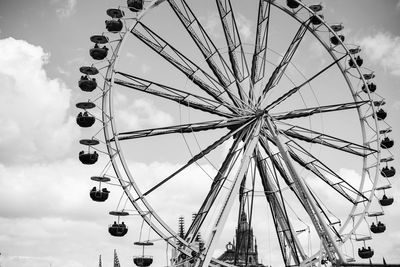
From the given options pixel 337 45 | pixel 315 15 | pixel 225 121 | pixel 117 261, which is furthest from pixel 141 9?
pixel 117 261

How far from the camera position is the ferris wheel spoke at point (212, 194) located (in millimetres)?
17594

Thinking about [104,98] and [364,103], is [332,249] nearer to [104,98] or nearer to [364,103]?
[364,103]

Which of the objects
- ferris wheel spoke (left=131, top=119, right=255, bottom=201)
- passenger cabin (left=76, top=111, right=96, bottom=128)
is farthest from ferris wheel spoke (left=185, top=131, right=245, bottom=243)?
passenger cabin (left=76, top=111, right=96, bottom=128)

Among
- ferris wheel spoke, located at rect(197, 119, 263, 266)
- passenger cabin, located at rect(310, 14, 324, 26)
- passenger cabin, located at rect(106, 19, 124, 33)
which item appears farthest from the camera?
passenger cabin, located at rect(310, 14, 324, 26)

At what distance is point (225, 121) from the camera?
18531 millimetres

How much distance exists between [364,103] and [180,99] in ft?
30.6

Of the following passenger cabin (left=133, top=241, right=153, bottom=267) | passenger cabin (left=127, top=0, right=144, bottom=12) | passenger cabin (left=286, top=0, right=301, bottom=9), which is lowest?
passenger cabin (left=133, top=241, right=153, bottom=267)

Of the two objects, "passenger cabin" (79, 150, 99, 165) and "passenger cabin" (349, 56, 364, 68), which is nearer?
"passenger cabin" (79, 150, 99, 165)

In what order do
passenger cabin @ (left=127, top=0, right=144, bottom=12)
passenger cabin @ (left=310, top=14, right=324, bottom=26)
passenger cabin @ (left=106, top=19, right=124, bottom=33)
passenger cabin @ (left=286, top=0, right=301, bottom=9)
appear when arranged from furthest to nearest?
passenger cabin @ (left=286, top=0, right=301, bottom=9)
passenger cabin @ (left=310, top=14, right=324, bottom=26)
passenger cabin @ (left=127, top=0, right=144, bottom=12)
passenger cabin @ (left=106, top=19, right=124, bottom=33)

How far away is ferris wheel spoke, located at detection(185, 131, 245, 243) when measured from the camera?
1759cm

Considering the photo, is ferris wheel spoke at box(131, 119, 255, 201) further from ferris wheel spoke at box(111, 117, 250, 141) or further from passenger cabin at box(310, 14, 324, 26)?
passenger cabin at box(310, 14, 324, 26)

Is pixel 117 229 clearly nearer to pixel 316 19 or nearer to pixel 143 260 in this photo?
pixel 143 260

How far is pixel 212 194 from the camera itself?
18125 millimetres

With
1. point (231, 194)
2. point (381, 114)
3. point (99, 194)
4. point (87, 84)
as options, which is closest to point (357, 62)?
point (381, 114)
